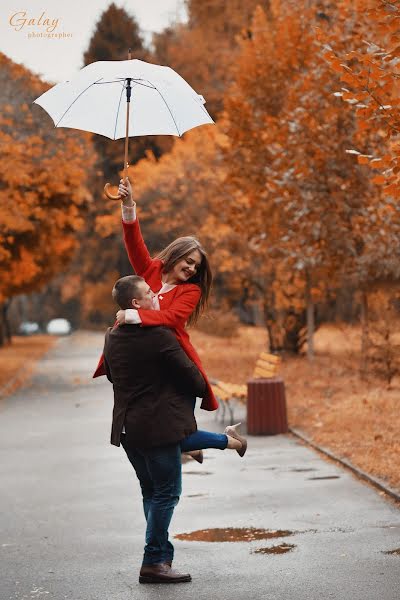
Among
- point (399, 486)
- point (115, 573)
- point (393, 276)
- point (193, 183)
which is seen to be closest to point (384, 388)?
point (393, 276)

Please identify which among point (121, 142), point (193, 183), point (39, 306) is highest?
point (121, 142)

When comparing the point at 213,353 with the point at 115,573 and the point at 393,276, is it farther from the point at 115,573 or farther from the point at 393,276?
the point at 115,573

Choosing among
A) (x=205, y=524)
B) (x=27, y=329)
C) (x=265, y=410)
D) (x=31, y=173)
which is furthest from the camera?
(x=27, y=329)

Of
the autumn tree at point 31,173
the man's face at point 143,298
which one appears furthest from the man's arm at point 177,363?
the autumn tree at point 31,173

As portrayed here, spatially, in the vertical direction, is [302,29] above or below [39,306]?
above

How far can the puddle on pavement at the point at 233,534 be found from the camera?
26.5ft

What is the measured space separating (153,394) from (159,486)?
22.0 inches

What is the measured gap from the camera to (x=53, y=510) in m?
9.65

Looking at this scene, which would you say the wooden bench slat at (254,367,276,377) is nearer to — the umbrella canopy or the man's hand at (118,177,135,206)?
the umbrella canopy

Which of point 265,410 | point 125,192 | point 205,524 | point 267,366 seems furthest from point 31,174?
point 125,192

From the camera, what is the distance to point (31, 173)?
975 inches

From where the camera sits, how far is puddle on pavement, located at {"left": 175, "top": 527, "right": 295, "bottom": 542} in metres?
8.06

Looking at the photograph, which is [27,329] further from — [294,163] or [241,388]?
[241,388]

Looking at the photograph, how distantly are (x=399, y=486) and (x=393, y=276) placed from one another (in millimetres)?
12169
